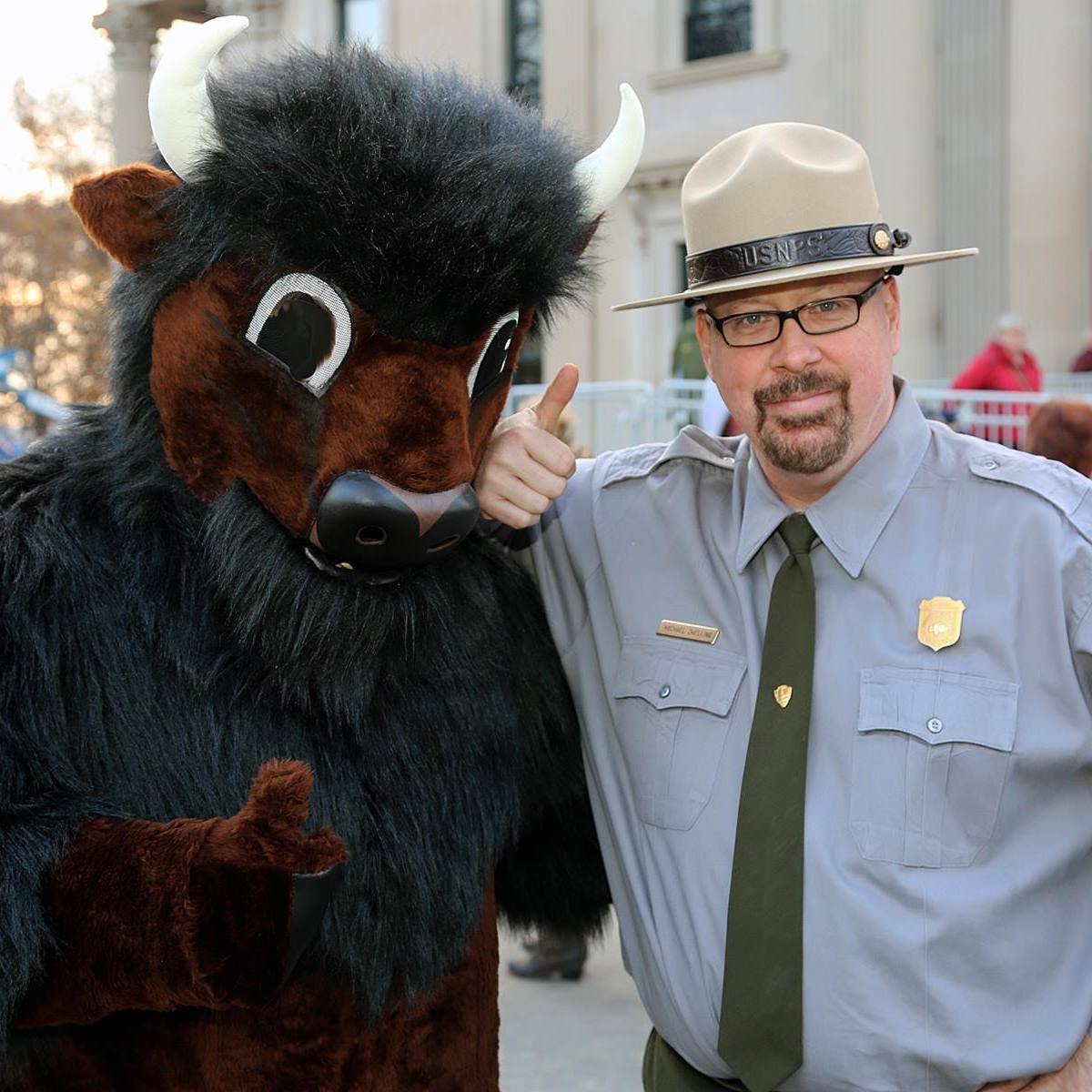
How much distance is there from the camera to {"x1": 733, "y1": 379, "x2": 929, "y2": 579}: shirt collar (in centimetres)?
237

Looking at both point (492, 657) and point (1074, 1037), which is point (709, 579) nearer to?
point (492, 657)

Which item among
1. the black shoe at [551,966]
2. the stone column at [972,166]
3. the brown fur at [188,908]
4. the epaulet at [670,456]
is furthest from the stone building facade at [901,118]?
the brown fur at [188,908]

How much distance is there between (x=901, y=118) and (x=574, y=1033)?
11199 mm

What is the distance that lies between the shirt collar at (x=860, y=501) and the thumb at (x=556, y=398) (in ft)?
1.21

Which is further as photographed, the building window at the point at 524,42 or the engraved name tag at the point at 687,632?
the building window at the point at 524,42

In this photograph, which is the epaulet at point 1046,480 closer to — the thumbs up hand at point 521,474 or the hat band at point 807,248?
the hat band at point 807,248

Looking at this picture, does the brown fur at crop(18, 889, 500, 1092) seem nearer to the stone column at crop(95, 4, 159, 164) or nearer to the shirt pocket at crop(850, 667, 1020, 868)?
the shirt pocket at crop(850, 667, 1020, 868)

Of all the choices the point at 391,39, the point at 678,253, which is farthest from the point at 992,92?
the point at 391,39

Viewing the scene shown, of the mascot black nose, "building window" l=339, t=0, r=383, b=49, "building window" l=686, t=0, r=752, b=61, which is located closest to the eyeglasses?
the mascot black nose

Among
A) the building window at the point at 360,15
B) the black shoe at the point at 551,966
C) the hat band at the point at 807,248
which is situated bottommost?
the black shoe at the point at 551,966

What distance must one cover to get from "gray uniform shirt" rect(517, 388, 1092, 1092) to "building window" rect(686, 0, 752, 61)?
47.3 ft

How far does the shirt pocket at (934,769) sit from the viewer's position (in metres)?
2.18

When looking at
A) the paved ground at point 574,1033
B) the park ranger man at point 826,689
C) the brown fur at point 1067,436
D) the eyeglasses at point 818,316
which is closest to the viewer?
the park ranger man at point 826,689

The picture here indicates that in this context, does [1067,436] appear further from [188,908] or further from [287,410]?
[188,908]
